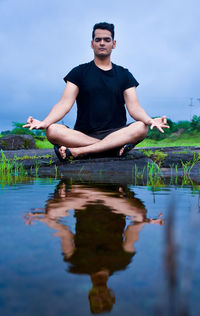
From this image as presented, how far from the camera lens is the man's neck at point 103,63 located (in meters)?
5.18

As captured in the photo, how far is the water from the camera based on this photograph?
11.2 inches

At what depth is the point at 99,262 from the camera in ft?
2.50

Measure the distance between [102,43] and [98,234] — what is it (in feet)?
14.2

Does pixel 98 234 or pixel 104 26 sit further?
pixel 104 26

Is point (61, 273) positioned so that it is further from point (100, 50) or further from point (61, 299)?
point (100, 50)

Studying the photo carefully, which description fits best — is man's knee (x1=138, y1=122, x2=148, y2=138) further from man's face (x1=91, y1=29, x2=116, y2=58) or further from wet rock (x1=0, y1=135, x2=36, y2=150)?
wet rock (x1=0, y1=135, x2=36, y2=150)

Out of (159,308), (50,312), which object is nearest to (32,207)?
(50,312)

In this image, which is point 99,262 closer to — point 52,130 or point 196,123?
point 52,130

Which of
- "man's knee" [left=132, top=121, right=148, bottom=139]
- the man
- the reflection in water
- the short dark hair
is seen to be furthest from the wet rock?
the reflection in water

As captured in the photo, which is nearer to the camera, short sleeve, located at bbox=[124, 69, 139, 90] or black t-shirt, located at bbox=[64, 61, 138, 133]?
black t-shirt, located at bbox=[64, 61, 138, 133]

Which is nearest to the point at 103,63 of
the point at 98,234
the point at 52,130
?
the point at 52,130

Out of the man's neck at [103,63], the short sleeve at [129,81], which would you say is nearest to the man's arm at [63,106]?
the man's neck at [103,63]

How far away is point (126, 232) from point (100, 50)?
432cm

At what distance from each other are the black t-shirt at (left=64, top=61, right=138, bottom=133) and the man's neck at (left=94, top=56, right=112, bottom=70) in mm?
67
